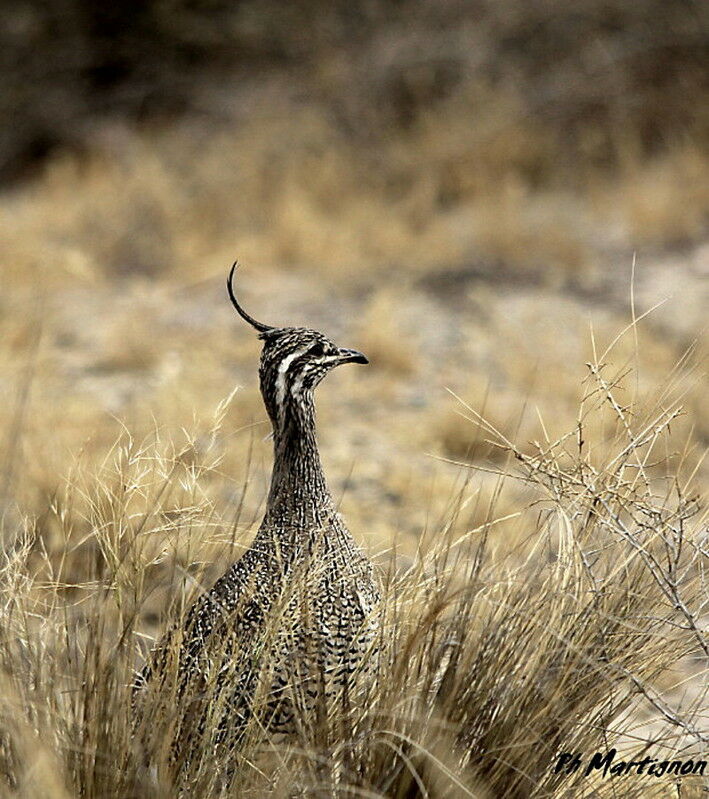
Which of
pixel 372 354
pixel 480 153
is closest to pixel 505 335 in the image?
pixel 372 354

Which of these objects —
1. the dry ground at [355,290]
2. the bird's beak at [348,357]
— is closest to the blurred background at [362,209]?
the dry ground at [355,290]

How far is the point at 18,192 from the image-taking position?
1020 cm

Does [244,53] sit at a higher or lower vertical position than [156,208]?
higher

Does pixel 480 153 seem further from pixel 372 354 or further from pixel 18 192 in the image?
pixel 18 192

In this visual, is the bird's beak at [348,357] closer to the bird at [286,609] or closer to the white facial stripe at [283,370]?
the bird at [286,609]

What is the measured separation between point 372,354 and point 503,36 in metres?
4.36

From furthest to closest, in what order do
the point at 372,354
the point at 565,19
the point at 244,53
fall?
the point at 244,53
the point at 565,19
the point at 372,354

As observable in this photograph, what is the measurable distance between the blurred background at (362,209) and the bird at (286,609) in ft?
6.44

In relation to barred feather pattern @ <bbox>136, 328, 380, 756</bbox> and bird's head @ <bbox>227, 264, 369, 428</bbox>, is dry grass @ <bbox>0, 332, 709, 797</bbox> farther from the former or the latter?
bird's head @ <bbox>227, 264, 369, 428</bbox>

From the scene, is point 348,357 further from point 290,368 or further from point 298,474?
point 298,474

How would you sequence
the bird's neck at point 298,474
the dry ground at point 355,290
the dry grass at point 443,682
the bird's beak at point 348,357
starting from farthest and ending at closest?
the dry ground at point 355,290, the bird's beak at point 348,357, the bird's neck at point 298,474, the dry grass at point 443,682

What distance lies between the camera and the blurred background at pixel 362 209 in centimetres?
624

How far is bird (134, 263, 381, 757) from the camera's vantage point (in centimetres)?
223

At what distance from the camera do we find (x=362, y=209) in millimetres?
8828
